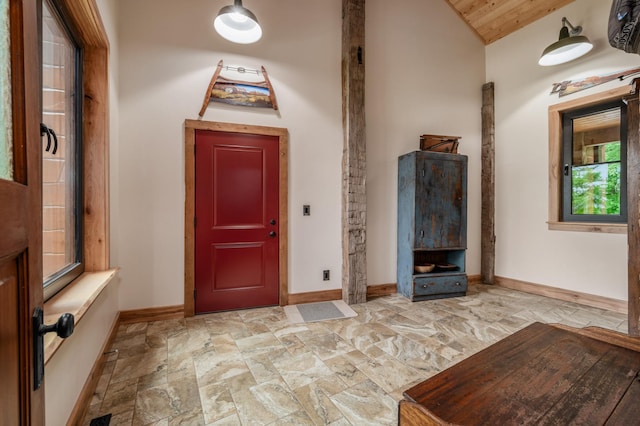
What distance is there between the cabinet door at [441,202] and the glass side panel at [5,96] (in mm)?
3464

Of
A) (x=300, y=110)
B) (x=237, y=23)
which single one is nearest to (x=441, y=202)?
(x=300, y=110)

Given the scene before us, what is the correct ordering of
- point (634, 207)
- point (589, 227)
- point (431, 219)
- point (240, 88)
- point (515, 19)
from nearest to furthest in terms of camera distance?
point (634, 207), point (240, 88), point (589, 227), point (431, 219), point (515, 19)

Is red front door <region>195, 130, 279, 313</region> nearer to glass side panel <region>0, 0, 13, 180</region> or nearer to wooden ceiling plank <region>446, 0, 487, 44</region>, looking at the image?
glass side panel <region>0, 0, 13, 180</region>

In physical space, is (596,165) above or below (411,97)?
below

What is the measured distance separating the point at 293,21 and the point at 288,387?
3.75m

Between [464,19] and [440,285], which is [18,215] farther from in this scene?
[464,19]

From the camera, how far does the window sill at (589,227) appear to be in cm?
314

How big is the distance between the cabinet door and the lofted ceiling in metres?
2.18

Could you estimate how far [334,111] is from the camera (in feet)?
11.8

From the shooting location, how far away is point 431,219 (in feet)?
11.8

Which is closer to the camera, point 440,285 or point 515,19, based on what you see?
point 440,285

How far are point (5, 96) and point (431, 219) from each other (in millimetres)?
3662

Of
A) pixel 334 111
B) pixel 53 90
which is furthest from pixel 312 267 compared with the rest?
pixel 53 90

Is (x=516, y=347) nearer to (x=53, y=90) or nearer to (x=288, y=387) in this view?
(x=288, y=387)
